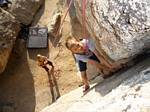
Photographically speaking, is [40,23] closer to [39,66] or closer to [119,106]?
[39,66]

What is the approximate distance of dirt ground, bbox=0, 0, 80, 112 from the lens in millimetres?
8523

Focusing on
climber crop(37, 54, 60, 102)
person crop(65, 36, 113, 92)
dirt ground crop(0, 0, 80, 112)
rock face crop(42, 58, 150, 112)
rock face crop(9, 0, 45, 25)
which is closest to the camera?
rock face crop(42, 58, 150, 112)

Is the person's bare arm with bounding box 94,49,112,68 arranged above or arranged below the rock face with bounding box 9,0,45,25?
below

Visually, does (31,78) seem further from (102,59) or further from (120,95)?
(120,95)

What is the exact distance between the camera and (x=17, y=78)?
891cm

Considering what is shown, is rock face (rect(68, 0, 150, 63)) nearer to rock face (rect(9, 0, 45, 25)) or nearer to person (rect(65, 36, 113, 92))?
person (rect(65, 36, 113, 92))

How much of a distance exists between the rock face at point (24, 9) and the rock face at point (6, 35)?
0.55 meters

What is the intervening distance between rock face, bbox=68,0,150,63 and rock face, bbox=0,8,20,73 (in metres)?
3.22

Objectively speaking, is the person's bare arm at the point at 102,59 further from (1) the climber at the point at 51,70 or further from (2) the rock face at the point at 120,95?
(1) the climber at the point at 51,70

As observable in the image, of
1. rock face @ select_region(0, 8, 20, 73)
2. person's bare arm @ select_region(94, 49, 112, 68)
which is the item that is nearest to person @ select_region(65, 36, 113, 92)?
person's bare arm @ select_region(94, 49, 112, 68)

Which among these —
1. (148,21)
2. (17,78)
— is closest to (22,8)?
(17,78)

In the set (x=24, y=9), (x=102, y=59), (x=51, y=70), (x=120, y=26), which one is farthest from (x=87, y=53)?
(x=24, y=9)

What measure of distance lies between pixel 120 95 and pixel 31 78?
4.02 metres

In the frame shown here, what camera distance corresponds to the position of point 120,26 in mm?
5141
